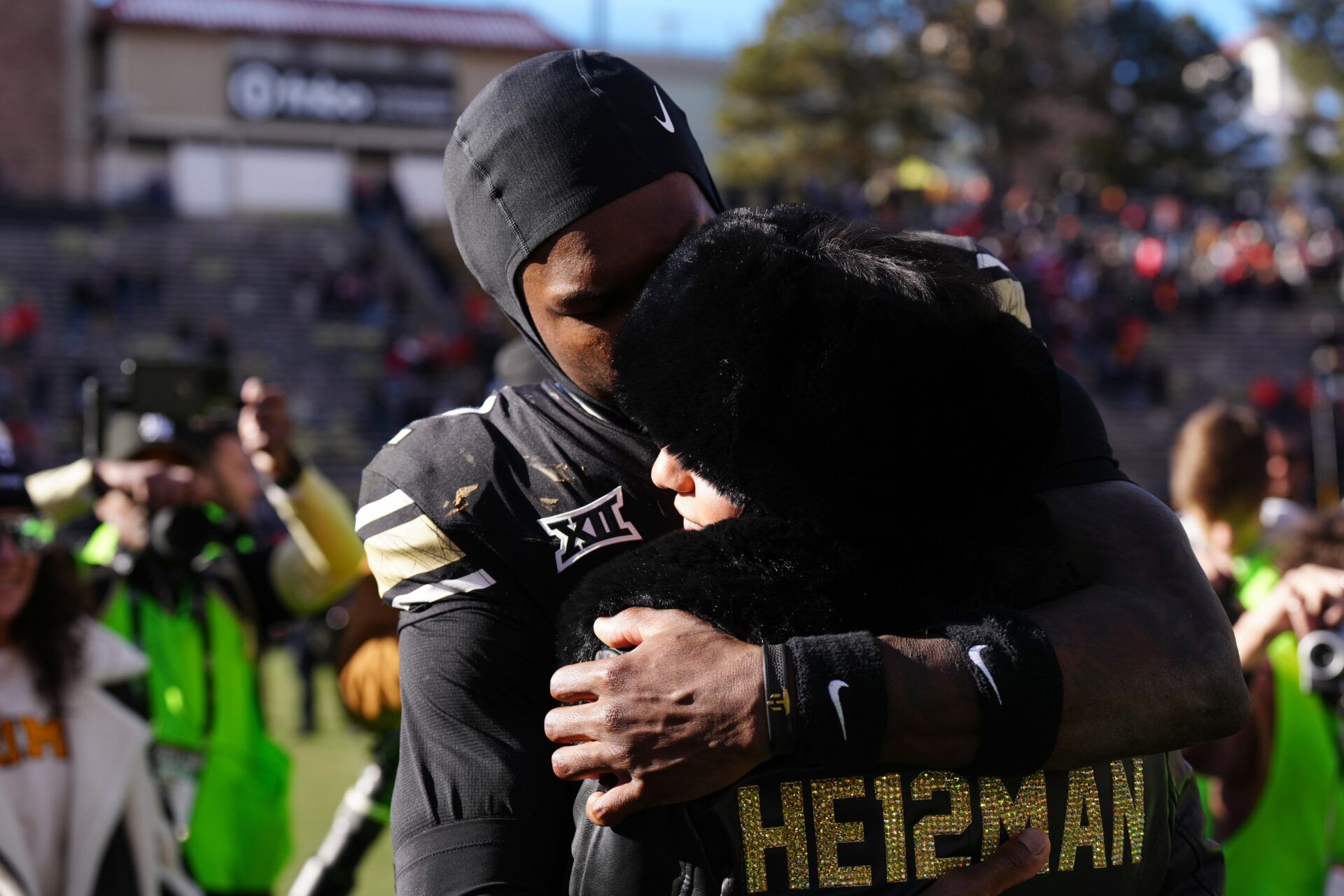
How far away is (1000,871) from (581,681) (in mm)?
409

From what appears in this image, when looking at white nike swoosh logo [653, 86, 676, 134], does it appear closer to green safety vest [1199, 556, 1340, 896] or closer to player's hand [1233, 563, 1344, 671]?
player's hand [1233, 563, 1344, 671]

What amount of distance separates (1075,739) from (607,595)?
44cm

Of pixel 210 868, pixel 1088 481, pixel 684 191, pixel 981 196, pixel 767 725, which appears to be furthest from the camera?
pixel 981 196

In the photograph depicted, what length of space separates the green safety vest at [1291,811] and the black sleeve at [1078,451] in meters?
2.27

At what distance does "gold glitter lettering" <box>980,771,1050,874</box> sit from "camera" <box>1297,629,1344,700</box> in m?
1.97

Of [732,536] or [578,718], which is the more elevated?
[732,536]

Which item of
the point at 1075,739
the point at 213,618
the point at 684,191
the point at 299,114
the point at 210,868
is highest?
the point at 299,114

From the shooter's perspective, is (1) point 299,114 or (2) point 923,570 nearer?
(2) point 923,570

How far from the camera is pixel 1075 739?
128 centimetres

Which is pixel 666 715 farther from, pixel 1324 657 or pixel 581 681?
pixel 1324 657

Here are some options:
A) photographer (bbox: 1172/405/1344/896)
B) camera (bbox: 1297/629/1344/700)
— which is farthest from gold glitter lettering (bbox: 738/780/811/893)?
photographer (bbox: 1172/405/1344/896)

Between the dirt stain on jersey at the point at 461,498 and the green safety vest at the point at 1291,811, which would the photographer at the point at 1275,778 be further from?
the dirt stain on jersey at the point at 461,498

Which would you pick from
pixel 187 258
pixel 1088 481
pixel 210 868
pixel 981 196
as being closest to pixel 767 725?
pixel 1088 481

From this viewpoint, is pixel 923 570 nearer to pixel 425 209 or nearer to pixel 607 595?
pixel 607 595
